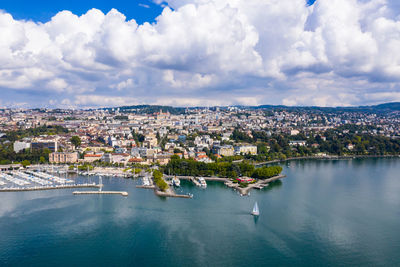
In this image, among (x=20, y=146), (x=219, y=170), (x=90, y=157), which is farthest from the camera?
(x=20, y=146)

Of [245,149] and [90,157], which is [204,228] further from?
[245,149]

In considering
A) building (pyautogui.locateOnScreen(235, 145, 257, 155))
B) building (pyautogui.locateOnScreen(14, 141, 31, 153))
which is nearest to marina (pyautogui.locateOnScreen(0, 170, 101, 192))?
building (pyautogui.locateOnScreen(14, 141, 31, 153))

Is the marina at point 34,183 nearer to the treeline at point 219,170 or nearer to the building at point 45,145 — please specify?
the treeline at point 219,170

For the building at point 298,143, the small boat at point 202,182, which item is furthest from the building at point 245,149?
the small boat at point 202,182

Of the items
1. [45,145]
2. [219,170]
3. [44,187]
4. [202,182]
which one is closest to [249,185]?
[202,182]

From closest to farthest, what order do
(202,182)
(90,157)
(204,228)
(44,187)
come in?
1. (204,228)
2. (44,187)
3. (202,182)
4. (90,157)

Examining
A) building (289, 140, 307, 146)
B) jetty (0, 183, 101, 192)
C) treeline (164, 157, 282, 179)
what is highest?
building (289, 140, 307, 146)

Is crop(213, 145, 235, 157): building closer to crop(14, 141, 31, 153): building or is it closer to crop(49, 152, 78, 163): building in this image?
crop(49, 152, 78, 163): building
